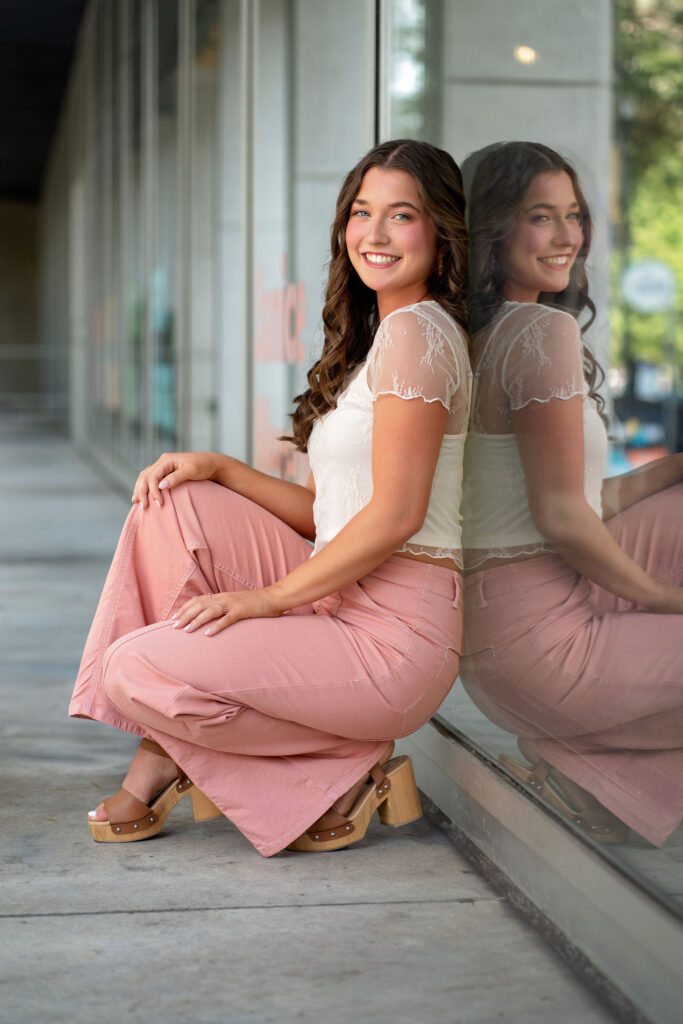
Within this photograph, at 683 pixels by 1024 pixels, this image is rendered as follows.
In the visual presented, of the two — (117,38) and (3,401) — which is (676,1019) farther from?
(3,401)

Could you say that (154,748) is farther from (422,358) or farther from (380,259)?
(380,259)

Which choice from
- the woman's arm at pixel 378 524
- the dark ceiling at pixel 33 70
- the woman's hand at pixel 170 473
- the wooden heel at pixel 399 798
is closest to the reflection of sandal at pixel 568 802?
the wooden heel at pixel 399 798

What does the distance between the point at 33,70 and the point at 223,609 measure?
17531mm

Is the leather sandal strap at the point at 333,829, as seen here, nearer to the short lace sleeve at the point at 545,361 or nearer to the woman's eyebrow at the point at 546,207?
the short lace sleeve at the point at 545,361

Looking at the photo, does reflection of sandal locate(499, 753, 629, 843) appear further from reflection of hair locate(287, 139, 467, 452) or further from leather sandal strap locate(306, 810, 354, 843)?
reflection of hair locate(287, 139, 467, 452)

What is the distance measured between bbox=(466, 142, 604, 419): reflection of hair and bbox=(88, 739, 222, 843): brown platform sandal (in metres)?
1.02

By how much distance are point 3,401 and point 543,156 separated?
28.4 m

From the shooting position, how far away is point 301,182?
181 inches

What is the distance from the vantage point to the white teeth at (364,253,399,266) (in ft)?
8.06

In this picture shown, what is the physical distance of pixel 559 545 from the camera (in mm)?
2135

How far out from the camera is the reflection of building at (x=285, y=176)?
6.77ft

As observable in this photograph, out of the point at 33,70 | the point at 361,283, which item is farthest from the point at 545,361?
the point at 33,70

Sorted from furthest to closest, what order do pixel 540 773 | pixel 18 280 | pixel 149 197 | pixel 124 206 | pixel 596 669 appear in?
1. pixel 18 280
2. pixel 124 206
3. pixel 149 197
4. pixel 540 773
5. pixel 596 669

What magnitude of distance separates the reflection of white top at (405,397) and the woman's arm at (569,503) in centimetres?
15
